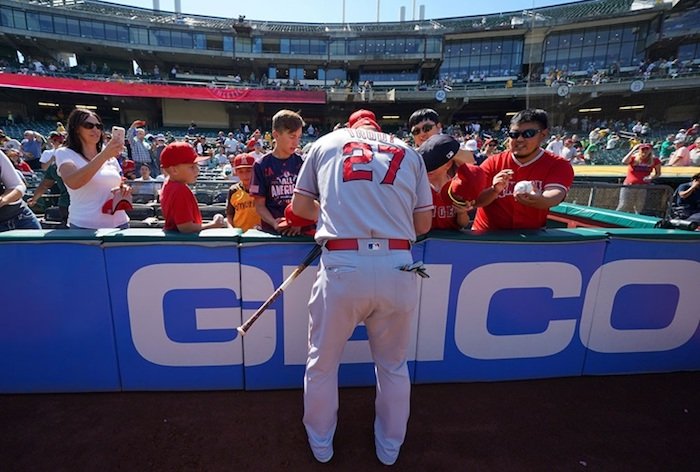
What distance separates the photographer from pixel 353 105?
112 ft

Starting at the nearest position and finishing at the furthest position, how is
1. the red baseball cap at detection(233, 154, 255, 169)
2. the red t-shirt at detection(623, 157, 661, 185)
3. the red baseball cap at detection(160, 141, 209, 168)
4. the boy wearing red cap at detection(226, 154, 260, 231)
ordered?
the red baseball cap at detection(160, 141, 209, 168), the boy wearing red cap at detection(226, 154, 260, 231), the red baseball cap at detection(233, 154, 255, 169), the red t-shirt at detection(623, 157, 661, 185)

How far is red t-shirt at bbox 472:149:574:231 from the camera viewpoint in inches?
105

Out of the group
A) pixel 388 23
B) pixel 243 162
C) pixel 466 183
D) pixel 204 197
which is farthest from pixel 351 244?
pixel 388 23

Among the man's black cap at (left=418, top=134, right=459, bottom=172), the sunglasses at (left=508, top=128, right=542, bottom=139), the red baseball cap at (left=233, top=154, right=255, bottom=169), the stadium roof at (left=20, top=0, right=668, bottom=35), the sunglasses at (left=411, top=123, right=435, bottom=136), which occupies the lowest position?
the red baseball cap at (left=233, top=154, right=255, bottom=169)

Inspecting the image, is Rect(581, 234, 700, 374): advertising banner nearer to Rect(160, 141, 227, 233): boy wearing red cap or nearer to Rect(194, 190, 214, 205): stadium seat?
Rect(160, 141, 227, 233): boy wearing red cap

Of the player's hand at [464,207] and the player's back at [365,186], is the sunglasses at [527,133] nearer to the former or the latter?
the player's hand at [464,207]

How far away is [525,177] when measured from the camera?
9.04 feet

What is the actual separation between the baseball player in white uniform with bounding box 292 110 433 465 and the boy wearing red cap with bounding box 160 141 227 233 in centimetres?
89

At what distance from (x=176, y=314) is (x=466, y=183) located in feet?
6.90

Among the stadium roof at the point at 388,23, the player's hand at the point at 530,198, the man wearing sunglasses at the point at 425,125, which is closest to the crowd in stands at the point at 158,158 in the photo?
the man wearing sunglasses at the point at 425,125

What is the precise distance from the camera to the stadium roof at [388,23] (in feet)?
107

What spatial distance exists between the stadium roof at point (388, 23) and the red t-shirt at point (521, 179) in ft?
120

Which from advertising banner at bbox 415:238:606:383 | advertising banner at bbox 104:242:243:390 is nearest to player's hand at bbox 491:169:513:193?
advertising banner at bbox 415:238:606:383

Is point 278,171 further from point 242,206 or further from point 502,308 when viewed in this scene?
point 502,308
